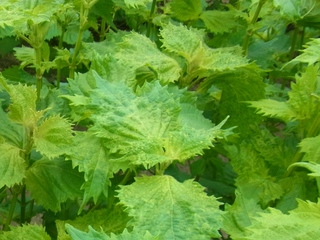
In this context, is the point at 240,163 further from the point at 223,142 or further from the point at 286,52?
the point at 286,52

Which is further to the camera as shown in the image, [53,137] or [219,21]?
[219,21]

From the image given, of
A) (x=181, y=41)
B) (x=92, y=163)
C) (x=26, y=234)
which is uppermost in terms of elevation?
(x=181, y=41)

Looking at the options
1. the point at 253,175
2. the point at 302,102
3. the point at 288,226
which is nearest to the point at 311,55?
the point at 302,102

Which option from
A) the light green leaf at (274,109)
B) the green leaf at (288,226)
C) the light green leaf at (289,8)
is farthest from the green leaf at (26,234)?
the light green leaf at (289,8)

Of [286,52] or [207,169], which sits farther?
[286,52]

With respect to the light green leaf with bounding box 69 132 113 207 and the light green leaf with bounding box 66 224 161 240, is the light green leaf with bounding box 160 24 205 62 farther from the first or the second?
the light green leaf with bounding box 66 224 161 240

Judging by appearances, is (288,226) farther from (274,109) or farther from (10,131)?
(10,131)

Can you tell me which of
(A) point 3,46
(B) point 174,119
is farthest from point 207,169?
(A) point 3,46
